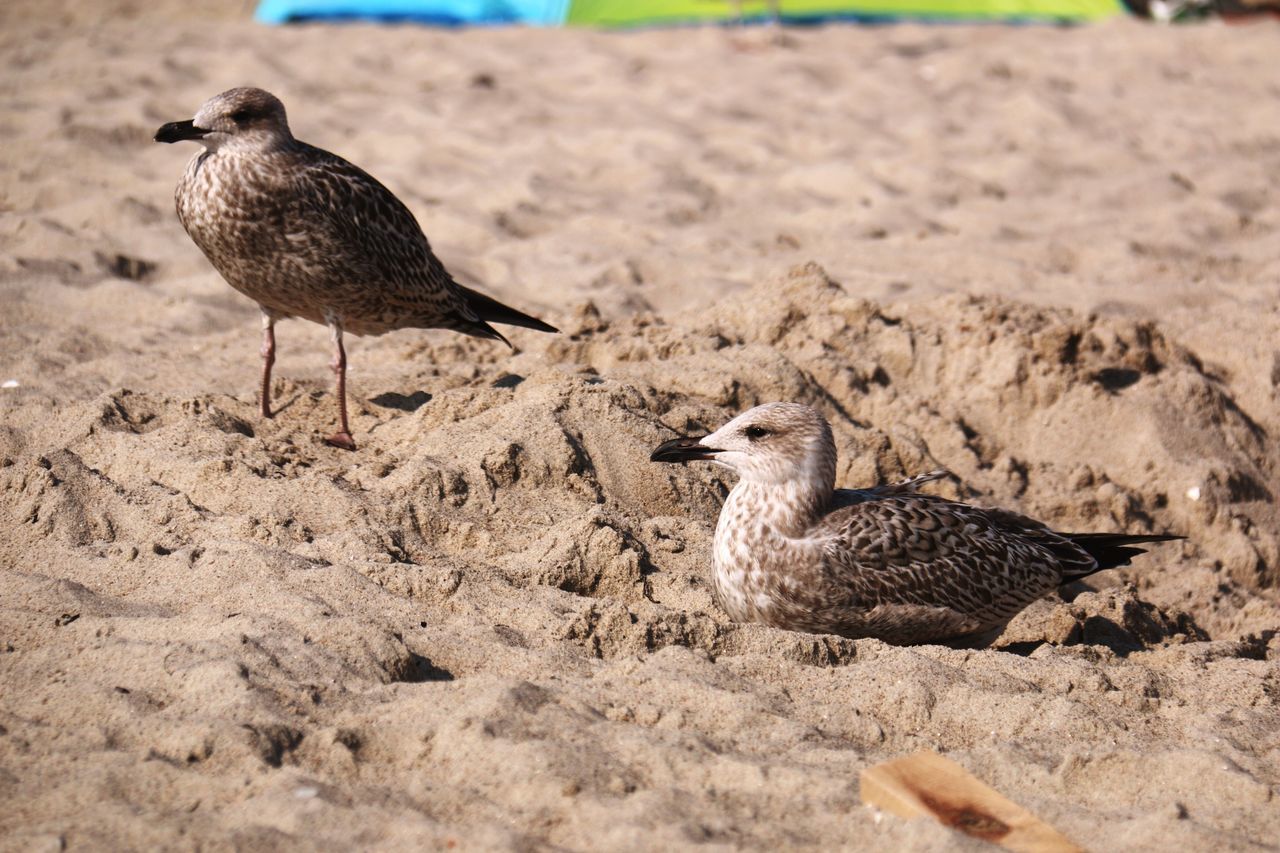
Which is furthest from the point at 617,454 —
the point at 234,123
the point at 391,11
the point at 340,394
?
the point at 391,11

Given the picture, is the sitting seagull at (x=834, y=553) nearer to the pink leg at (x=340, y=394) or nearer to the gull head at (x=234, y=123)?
the pink leg at (x=340, y=394)

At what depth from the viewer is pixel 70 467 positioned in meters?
3.98

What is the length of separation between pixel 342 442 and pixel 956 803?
2.57 metres

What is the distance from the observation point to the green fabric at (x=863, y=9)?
11609 mm

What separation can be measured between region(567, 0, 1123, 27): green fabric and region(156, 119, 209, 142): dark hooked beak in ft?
24.2

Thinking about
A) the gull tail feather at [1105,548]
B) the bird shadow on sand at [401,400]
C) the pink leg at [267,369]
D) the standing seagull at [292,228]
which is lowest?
the gull tail feather at [1105,548]

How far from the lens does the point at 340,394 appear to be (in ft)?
15.4

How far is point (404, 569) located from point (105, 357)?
87.3 inches

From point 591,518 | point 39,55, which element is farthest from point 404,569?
point 39,55

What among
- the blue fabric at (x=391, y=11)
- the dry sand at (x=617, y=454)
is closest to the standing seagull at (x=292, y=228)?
the dry sand at (x=617, y=454)

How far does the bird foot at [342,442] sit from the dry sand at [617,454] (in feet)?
0.29

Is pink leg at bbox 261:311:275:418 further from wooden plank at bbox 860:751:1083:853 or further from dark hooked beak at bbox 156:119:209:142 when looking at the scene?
wooden plank at bbox 860:751:1083:853

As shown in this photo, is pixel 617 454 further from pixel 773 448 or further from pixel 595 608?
pixel 595 608

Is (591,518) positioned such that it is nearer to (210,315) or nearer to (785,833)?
(785,833)
